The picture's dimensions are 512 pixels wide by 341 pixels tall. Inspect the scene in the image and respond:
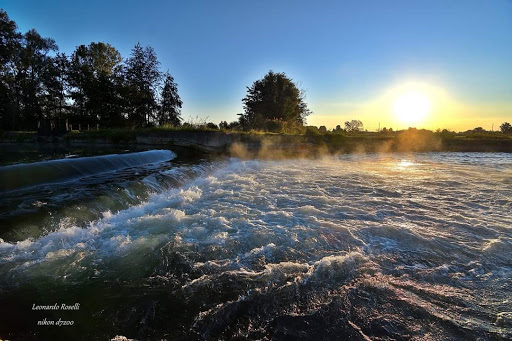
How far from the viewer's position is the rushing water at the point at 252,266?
1672 millimetres

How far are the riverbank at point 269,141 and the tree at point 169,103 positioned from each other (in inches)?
402

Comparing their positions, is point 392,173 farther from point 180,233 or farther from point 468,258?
point 180,233

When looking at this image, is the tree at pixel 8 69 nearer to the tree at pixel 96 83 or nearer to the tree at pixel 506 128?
the tree at pixel 96 83

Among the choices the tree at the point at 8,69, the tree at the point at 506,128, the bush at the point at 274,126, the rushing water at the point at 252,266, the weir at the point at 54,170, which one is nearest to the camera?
the rushing water at the point at 252,266

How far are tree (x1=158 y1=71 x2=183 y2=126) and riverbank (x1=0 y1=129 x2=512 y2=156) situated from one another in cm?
1020

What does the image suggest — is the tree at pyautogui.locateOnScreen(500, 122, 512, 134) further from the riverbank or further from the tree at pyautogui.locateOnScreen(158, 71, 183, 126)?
the tree at pyautogui.locateOnScreen(158, 71, 183, 126)

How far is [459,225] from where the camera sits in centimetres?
347

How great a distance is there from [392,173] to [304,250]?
667 cm

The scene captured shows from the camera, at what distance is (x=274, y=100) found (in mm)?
28172

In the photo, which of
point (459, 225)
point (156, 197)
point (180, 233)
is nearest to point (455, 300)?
point (459, 225)

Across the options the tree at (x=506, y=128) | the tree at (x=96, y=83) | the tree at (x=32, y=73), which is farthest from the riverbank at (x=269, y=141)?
the tree at (x=506, y=128)

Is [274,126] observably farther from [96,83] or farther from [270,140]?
[96,83]

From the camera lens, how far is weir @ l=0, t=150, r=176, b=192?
174 inches

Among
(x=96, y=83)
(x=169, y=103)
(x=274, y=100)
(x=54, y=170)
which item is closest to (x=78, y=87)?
(x=96, y=83)
